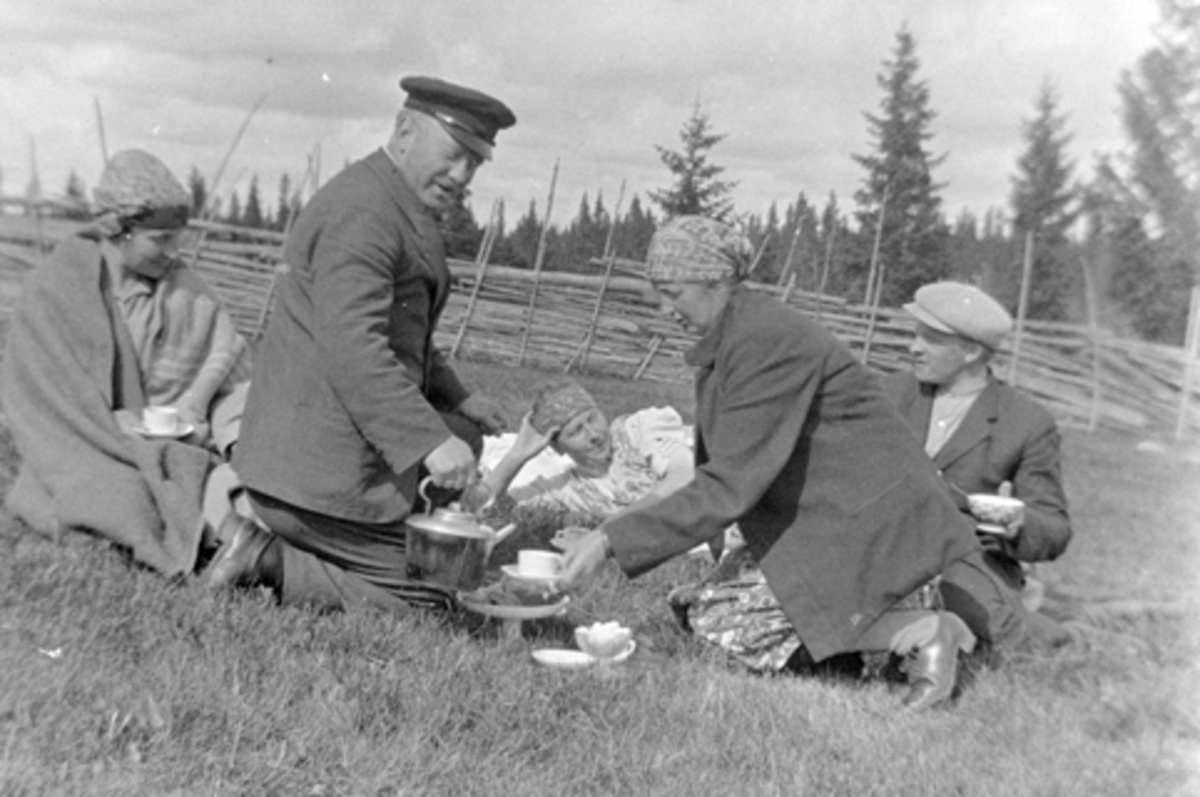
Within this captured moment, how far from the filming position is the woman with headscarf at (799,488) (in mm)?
3863

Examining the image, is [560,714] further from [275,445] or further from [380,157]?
[380,157]

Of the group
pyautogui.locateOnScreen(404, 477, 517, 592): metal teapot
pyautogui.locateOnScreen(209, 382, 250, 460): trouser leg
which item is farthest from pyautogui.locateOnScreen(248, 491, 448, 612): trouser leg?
pyautogui.locateOnScreen(209, 382, 250, 460): trouser leg

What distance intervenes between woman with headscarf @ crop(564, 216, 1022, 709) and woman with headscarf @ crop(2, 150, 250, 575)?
163cm

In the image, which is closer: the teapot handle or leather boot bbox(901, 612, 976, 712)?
leather boot bbox(901, 612, 976, 712)

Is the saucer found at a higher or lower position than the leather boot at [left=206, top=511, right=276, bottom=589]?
lower

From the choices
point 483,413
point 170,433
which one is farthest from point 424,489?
point 170,433

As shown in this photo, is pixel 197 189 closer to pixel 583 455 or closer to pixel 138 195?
pixel 583 455

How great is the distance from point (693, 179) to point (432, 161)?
46.8 ft

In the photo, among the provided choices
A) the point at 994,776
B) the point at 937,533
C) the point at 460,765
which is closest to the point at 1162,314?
the point at 937,533

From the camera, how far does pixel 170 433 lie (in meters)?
4.76

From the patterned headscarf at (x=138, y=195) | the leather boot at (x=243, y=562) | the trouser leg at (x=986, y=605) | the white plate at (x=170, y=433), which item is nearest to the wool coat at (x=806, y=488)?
the trouser leg at (x=986, y=605)

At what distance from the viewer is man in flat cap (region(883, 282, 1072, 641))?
479 centimetres

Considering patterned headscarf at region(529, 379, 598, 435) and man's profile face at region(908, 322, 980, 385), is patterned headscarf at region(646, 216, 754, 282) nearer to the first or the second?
man's profile face at region(908, 322, 980, 385)

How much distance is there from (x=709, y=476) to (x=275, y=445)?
4.54ft
